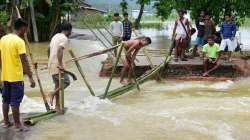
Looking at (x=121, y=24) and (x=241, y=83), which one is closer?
(x=241, y=83)

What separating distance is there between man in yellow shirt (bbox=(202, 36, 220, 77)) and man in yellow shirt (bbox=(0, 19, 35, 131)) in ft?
22.7

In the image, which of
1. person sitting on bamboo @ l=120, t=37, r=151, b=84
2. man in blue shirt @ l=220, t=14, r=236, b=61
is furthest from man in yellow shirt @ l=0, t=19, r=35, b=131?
man in blue shirt @ l=220, t=14, r=236, b=61

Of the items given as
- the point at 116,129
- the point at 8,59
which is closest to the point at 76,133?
the point at 116,129

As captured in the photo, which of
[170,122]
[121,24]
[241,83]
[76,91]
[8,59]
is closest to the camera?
[8,59]

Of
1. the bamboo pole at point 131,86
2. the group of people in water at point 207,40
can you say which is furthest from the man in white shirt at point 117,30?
the bamboo pole at point 131,86

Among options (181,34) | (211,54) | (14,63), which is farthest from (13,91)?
(181,34)

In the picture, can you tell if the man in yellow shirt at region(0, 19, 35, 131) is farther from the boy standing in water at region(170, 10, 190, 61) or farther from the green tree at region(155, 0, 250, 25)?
the green tree at region(155, 0, 250, 25)

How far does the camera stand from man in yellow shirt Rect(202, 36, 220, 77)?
1277 cm

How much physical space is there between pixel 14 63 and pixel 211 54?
7.16 metres

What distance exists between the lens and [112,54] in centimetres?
1352

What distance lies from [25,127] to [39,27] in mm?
20264

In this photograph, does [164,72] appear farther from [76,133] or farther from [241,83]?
[76,133]

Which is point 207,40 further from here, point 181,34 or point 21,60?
point 21,60

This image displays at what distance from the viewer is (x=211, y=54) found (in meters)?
12.8
